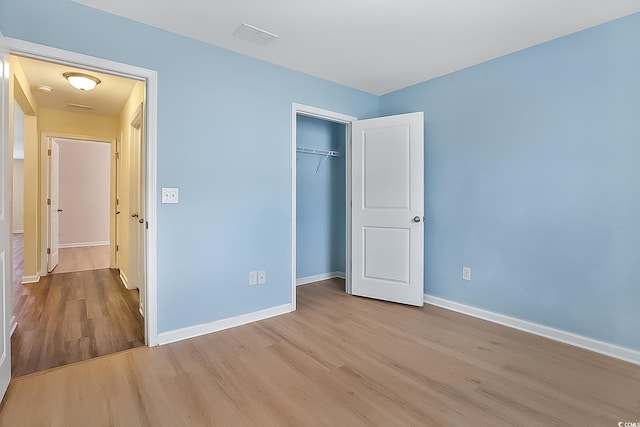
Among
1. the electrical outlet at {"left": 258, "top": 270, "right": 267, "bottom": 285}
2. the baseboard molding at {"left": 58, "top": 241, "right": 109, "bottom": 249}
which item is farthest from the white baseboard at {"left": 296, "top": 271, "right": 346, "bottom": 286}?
the baseboard molding at {"left": 58, "top": 241, "right": 109, "bottom": 249}

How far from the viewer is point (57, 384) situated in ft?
6.14

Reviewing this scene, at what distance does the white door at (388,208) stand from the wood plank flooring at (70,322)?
2.33 metres

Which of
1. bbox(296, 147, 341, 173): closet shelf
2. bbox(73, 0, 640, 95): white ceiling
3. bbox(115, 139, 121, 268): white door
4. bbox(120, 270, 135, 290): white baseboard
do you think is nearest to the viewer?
bbox(73, 0, 640, 95): white ceiling

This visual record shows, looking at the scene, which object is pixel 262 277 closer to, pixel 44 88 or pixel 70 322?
pixel 70 322

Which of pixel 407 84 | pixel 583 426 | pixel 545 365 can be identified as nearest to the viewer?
pixel 583 426

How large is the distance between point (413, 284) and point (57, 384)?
9.61 ft

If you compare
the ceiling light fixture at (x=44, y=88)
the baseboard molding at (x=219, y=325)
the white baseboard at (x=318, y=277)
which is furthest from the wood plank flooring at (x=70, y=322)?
the ceiling light fixture at (x=44, y=88)

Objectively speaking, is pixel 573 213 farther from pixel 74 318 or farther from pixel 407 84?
pixel 74 318

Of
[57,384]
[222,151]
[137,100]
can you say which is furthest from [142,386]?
[137,100]

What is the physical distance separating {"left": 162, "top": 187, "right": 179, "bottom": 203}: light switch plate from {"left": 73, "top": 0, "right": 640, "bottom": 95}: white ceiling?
4.04 ft

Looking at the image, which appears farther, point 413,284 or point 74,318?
point 413,284

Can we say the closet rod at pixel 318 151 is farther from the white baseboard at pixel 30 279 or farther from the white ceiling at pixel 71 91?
the white baseboard at pixel 30 279

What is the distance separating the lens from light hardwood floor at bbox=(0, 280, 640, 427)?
1604mm

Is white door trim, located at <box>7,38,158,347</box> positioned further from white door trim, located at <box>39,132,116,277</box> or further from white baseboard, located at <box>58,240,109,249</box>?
white baseboard, located at <box>58,240,109,249</box>
